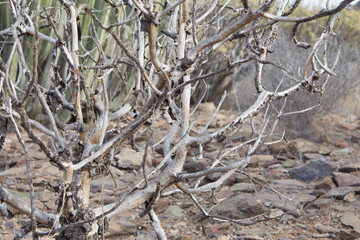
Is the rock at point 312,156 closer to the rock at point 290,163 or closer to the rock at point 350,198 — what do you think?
the rock at point 290,163

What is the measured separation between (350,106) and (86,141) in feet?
35.4

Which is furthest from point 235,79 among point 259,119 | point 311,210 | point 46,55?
point 311,210

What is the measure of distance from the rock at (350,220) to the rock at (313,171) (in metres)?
1.46

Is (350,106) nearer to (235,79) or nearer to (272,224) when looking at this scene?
(235,79)

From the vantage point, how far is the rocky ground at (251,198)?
141 inches

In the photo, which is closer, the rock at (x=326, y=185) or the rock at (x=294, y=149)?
the rock at (x=326, y=185)

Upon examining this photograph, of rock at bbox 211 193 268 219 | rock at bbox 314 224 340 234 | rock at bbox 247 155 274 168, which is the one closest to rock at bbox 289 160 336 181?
rock at bbox 247 155 274 168

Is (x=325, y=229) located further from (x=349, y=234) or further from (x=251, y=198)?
(x=251, y=198)

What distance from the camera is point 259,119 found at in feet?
29.7

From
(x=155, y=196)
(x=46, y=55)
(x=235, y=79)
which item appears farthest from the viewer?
(x=235, y=79)

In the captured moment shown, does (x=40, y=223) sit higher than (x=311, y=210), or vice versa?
(x=40, y=223)

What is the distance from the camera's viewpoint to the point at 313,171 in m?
5.43

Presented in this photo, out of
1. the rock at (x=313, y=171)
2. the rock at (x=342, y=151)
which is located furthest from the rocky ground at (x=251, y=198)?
the rock at (x=342, y=151)

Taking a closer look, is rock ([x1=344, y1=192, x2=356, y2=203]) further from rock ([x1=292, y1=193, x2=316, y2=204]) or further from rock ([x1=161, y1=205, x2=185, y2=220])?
rock ([x1=161, y1=205, x2=185, y2=220])
